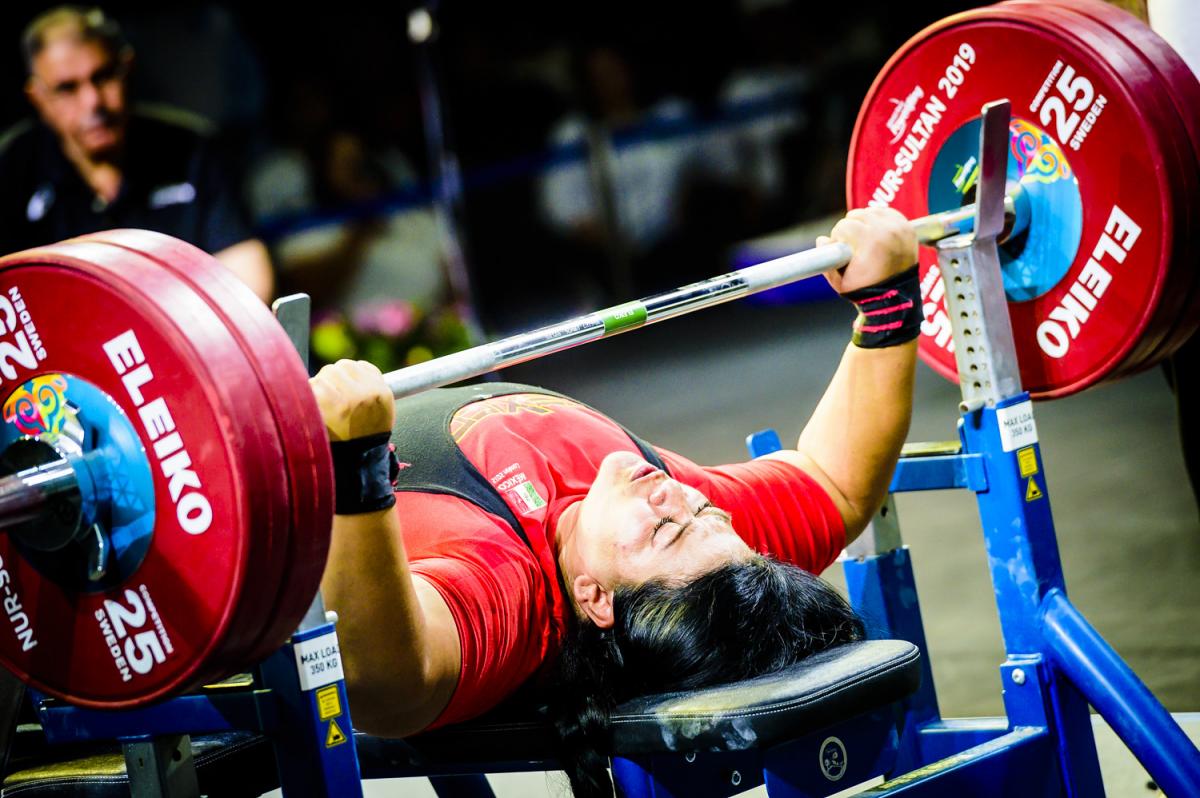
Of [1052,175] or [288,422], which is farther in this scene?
[1052,175]

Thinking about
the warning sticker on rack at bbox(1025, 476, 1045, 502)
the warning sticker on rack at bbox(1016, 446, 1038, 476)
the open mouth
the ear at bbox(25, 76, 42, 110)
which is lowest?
the warning sticker on rack at bbox(1025, 476, 1045, 502)

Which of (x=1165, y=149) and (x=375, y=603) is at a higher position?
(x=1165, y=149)

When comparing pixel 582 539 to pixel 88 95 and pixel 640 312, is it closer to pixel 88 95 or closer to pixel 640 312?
pixel 640 312

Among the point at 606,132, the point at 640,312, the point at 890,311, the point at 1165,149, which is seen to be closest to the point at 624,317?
the point at 640,312

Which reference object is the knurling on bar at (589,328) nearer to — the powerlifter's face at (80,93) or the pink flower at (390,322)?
the pink flower at (390,322)

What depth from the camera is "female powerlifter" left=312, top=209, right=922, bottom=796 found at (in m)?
1.78

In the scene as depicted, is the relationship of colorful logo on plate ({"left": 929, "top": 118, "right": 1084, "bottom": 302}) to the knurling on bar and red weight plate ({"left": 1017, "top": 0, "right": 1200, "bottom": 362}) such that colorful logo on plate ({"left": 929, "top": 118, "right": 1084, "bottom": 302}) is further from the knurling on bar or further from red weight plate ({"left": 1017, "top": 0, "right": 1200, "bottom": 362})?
red weight plate ({"left": 1017, "top": 0, "right": 1200, "bottom": 362})

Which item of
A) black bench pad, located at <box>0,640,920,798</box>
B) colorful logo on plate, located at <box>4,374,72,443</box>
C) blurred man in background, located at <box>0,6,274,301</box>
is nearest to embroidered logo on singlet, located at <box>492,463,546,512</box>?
black bench pad, located at <box>0,640,920,798</box>

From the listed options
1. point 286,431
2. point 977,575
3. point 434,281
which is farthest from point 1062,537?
point 434,281

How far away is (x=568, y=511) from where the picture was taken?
2336 millimetres

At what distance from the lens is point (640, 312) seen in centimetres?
209

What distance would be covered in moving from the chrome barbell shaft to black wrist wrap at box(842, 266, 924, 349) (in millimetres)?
75

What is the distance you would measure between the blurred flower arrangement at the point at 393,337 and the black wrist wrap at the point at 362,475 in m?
3.77

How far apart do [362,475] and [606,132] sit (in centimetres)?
794
